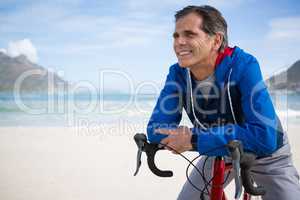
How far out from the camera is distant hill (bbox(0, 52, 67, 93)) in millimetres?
55719

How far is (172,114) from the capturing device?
2.28 m

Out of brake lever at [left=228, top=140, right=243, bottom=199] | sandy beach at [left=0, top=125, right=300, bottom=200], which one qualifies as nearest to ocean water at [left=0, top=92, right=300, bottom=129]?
sandy beach at [left=0, top=125, right=300, bottom=200]

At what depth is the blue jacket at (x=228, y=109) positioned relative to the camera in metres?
1.80

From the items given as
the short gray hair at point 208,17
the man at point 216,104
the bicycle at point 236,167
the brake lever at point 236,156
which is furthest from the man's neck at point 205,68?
the brake lever at point 236,156

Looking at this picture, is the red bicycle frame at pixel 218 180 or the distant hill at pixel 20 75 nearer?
the red bicycle frame at pixel 218 180

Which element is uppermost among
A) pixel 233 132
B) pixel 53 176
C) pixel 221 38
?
pixel 221 38

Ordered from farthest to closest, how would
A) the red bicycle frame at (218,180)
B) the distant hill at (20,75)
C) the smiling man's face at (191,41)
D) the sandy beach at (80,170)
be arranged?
the distant hill at (20,75), the sandy beach at (80,170), the smiling man's face at (191,41), the red bicycle frame at (218,180)

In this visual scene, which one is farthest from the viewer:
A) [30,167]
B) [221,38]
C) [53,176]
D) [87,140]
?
[87,140]

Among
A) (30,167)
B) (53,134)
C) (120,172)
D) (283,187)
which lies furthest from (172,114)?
(53,134)

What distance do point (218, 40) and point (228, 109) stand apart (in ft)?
1.15

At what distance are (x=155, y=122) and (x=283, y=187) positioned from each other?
0.78m

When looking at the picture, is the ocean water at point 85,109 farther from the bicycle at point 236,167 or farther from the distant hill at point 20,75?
the bicycle at point 236,167

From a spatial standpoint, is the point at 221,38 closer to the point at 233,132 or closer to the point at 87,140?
the point at 233,132

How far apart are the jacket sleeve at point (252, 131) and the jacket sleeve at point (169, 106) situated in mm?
337
